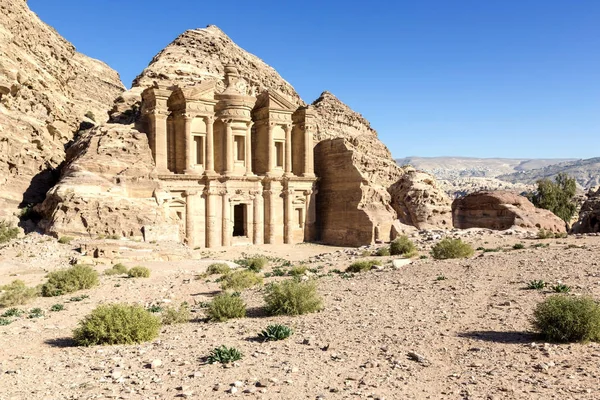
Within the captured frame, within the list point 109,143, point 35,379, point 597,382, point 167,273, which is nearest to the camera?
point 597,382

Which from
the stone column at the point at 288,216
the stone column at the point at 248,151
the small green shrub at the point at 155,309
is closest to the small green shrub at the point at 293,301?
the small green shrub at the point at 155,309

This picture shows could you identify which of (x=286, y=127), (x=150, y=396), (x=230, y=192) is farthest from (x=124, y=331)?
(x=286, y=127)

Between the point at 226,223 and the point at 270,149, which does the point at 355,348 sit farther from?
the point at 270,149

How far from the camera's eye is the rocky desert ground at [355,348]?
725 cm

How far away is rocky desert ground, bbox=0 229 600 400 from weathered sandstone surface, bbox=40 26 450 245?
39.6 feet

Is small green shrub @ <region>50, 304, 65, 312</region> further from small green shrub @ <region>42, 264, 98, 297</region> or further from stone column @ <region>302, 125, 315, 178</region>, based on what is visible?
stone column @ <region>302, 125, 315, 178</region>

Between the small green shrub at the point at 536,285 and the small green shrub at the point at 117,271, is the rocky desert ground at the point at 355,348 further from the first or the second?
the small green shrub at the point at 117,271

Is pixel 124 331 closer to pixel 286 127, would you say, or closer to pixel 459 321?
pixel 459 321

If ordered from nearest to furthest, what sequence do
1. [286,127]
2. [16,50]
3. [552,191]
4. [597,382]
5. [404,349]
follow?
[597,382], [404,349], [16,50], [286,127], [552,191]

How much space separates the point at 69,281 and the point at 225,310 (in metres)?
8.16

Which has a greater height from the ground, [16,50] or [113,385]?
[16,50]

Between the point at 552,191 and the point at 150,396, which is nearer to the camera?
the point at 150,396

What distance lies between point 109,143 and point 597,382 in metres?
29.2

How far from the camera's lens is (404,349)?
8758 mm
